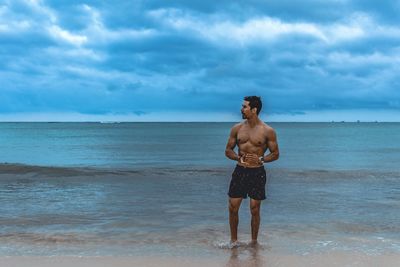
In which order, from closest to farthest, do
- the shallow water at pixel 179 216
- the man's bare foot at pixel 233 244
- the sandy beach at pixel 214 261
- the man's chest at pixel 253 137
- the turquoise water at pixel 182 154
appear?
1. the sandy beach at pixel 214 261
2. the man's chest at pixel 253 137
3. the man's bare foot at pixel 233 244
4. the shallow water at pixel 179 216
5. the turquoise water at pixel 182 154

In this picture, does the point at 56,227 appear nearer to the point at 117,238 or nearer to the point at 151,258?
the point at 117,238

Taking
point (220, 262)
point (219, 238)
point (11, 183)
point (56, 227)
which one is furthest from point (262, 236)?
point (11, 183)

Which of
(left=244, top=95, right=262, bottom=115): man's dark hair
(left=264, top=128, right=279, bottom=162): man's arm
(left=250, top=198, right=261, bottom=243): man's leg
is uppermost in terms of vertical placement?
(left=244, top=95, right=262, bottom=115): man's dark hair

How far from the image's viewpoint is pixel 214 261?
655 cm

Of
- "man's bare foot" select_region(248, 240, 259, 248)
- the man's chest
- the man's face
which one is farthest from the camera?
"man's bare foot" select_region(248, 240, 259, 248)

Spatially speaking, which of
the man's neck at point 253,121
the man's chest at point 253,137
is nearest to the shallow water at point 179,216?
the man's chest at point 253,137

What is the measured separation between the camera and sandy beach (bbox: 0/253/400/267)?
6336 mm

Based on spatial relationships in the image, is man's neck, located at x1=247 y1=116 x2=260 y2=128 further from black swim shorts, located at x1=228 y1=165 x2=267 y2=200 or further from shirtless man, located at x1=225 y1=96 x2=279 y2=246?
black swim shorts, located at x1=228 y1=165 x2=267 y2=200

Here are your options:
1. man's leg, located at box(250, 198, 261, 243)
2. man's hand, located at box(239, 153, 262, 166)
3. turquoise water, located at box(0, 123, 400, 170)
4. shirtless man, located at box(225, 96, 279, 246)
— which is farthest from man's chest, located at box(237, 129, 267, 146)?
turquoise water, located at box(0, 123, 400, 170)

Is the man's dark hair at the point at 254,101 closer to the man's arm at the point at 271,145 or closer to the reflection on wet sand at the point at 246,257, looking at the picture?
the man's arm at the point at 271,145

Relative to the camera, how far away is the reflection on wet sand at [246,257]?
6375 millimetres

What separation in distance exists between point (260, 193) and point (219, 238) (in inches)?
53.0

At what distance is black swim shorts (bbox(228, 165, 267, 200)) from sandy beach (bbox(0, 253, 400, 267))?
37.4 inches

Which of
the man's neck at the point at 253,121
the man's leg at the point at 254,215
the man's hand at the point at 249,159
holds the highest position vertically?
the man's neck at the point at 253,121
